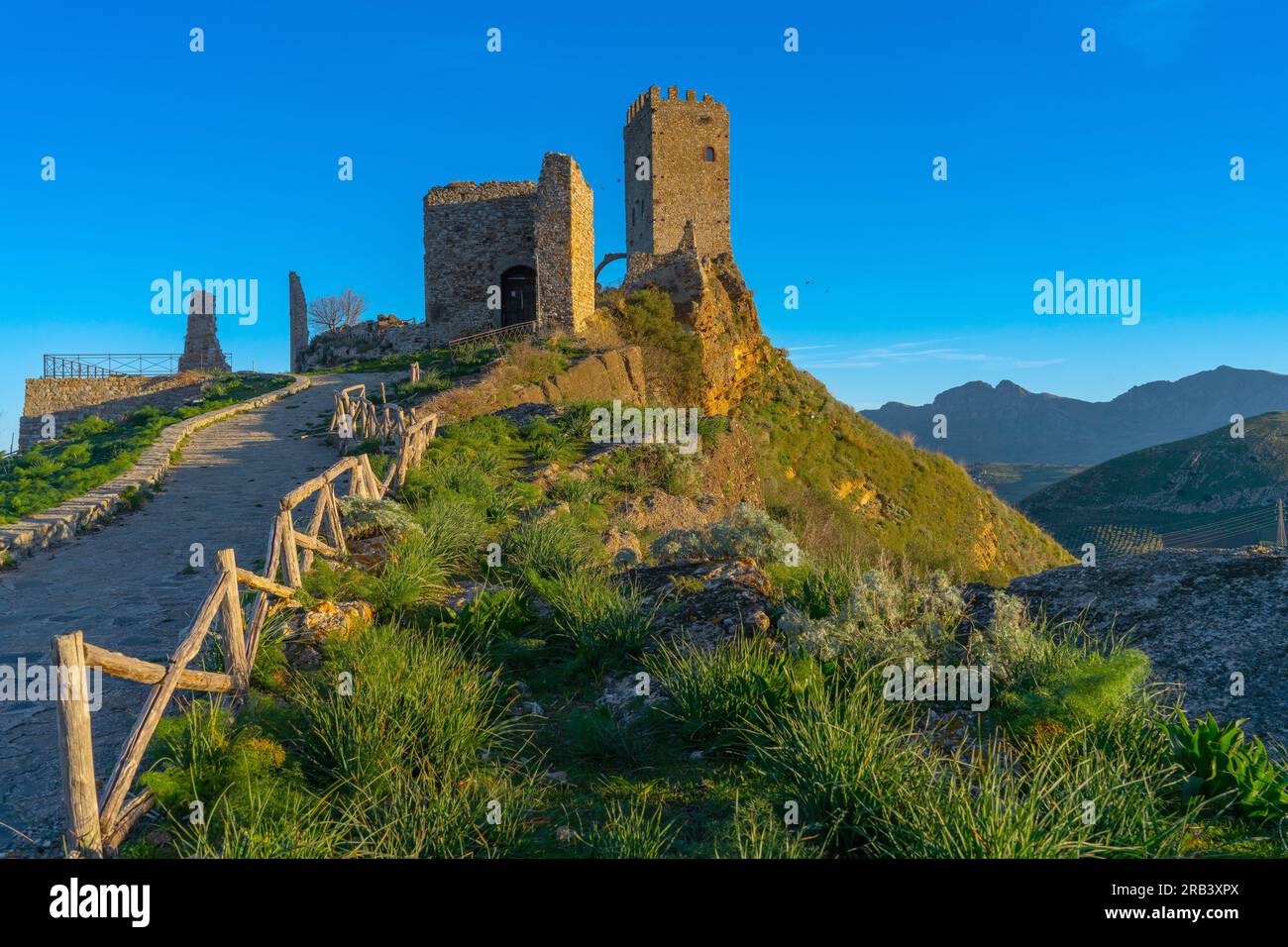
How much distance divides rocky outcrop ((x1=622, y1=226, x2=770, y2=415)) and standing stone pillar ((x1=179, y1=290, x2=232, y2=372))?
18.4 metres

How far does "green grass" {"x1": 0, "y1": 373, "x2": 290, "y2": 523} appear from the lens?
11710mm

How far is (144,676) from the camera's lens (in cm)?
400

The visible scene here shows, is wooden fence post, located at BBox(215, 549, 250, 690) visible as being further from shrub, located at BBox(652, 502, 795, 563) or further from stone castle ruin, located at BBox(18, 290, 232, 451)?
stone castle ruin, located at BBox(18, 290, 232, 451)

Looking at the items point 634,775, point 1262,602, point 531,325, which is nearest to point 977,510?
point 531,325

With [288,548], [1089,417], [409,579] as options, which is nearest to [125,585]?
[288,548]

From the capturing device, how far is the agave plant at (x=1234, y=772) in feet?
11.9

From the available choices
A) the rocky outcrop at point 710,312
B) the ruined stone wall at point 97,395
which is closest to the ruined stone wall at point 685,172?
A: the rocky outcrop at point 710,312

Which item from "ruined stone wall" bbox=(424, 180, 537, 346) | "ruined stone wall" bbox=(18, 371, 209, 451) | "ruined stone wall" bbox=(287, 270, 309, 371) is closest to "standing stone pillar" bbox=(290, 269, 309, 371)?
"ruined stone wall" bbox=(287, 270, 309, 371)

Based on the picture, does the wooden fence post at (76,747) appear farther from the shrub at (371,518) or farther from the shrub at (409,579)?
the shrub at (371,518)

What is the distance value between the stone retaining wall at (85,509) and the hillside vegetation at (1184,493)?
5652 centimetres

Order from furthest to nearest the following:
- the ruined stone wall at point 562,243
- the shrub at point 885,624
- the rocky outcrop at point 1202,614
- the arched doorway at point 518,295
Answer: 1. the arched doorway at point 518,295
2. the ruined stone wall at point 562,243
3. the shrub at point 885,624
4. the rocky outcrop at point 1202,614

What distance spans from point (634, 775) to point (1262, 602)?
4592mm

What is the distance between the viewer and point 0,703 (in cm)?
549

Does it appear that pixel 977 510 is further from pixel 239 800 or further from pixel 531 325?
pixel 239 800
